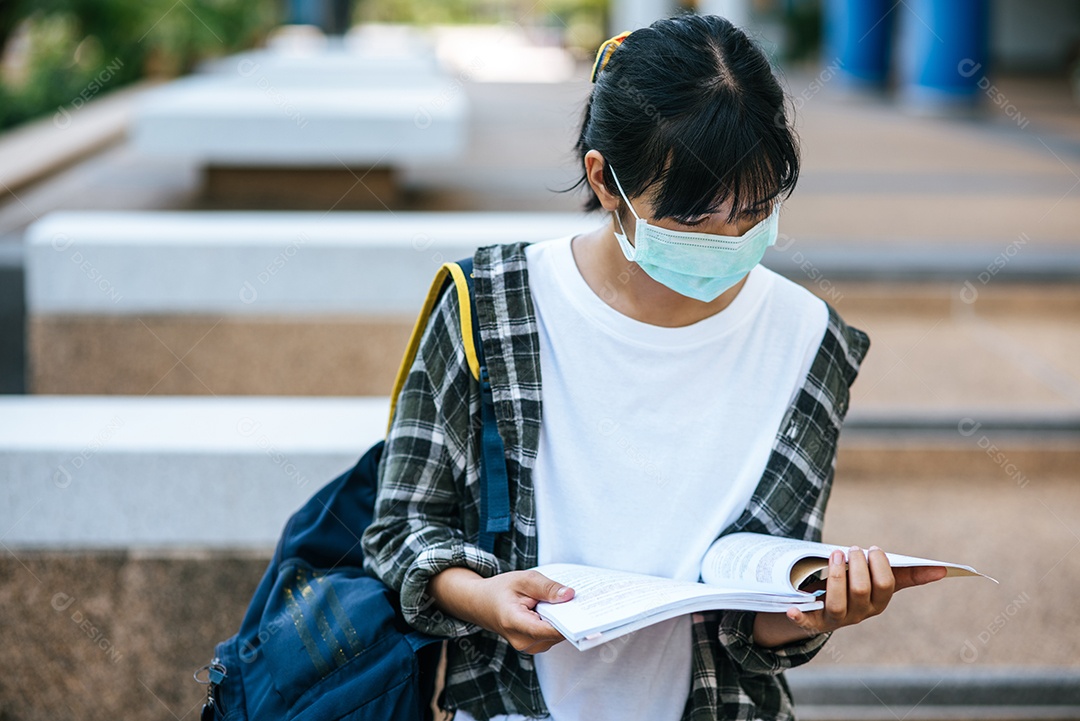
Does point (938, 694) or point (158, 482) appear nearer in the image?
point (158, 482)

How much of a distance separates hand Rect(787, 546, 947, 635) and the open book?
0.05 feet

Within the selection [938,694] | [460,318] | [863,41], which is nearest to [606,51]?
[460,318]

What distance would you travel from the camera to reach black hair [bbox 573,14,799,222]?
158 centimetres

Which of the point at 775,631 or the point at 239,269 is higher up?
the point at 775,631

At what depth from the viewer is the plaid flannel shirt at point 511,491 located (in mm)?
1716

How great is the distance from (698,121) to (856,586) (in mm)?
681

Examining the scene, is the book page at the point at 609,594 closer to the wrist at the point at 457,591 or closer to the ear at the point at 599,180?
the wrist at the point at 457,591

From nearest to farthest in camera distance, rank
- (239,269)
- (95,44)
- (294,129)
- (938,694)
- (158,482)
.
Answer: (158,482), (938,694), (239,269), (294,129), (95,44)

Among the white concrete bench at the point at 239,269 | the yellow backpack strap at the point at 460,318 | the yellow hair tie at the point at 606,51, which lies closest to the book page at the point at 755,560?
the yellow backpack strap at the point at 460,318

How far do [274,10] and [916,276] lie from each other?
2600 cm

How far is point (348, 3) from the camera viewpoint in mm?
33938

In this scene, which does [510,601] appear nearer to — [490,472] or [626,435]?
[490,472]

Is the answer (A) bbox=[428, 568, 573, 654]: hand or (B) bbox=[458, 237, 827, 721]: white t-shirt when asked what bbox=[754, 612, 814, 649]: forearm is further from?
(A) bbox=[428, 568, 573, 654]: hand

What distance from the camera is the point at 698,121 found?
1.58 m
